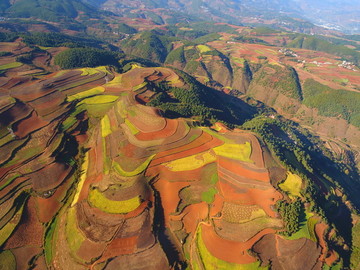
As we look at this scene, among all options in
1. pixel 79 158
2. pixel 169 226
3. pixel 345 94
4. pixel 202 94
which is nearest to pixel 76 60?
pixel 202 94

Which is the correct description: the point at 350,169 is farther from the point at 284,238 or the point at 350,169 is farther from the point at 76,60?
the point at 76,60

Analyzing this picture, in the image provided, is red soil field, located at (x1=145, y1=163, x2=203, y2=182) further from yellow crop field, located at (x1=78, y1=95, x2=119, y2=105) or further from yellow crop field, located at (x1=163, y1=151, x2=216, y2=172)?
yellow crop field, located at (x1=78, y1=95, x2=119, y2=105)

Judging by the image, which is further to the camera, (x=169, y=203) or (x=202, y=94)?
(x=202, y=94)

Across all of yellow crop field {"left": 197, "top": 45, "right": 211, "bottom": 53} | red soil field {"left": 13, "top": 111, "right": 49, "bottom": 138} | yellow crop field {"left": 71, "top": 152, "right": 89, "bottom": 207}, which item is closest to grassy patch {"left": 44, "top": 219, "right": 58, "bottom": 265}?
yellow crop field {"left": 71, "top": 152, "right": 89, "bottom": 207}

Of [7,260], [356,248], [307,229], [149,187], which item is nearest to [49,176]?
[7,260]

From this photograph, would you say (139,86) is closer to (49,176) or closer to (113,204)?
(49,176)

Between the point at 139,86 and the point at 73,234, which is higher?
the point at 139,86
